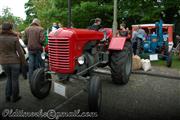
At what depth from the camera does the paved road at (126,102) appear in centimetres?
637

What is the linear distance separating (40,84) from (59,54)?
84cm

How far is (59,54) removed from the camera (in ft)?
22.9

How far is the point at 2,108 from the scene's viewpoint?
6.71 meters

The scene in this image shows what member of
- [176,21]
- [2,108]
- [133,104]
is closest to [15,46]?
[2,108]

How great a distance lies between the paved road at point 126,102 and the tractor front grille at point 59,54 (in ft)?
2.52

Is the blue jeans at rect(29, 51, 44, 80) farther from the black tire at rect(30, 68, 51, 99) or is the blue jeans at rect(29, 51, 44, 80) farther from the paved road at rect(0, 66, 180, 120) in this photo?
the black tire at rect(30, 68, 51, 99)

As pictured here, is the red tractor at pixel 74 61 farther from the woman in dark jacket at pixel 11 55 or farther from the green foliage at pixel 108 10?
the green foliage at pixel 108 10

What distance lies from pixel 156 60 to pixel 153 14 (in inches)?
278

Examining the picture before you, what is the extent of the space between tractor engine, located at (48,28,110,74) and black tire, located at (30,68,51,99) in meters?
0.26

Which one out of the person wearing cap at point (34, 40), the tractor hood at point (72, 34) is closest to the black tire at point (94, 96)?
the tractor hood at point (72, 34)

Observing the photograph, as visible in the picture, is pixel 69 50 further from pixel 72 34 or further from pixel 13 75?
pixel 13 75

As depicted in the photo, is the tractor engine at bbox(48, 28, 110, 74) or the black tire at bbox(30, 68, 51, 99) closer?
the tractor engine at bbox(48, 28, 110, 74)

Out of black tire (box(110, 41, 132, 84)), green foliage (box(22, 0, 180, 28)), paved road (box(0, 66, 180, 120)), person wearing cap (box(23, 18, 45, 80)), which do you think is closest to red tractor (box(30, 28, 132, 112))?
black tire (box(110, 41, 132, 84))

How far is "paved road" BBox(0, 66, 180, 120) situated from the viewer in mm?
6367
